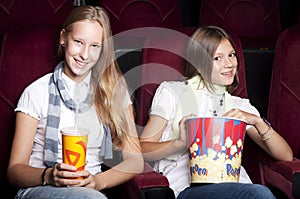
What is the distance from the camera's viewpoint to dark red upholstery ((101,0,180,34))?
7.12ft

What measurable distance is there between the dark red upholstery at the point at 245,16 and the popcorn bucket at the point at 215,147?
1100 millimetres

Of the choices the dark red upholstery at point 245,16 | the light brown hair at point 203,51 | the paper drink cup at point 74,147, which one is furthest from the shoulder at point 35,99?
the dark red upholstery at point 245,16

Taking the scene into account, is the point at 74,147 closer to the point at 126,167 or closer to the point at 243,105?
the point at 126,167

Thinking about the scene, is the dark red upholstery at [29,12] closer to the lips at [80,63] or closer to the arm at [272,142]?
the lips at [80,63]

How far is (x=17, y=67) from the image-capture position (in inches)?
55.7

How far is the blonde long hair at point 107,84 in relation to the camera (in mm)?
1313

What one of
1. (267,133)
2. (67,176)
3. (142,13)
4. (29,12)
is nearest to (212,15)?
(142,13)

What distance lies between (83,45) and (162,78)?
0.90ft

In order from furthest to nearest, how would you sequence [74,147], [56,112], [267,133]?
[267,133]
[56,112]
[74,147]

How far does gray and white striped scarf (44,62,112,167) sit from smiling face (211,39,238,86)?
31 centimetres

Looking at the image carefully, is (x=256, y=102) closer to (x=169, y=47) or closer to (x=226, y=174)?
(x=169, y=47)

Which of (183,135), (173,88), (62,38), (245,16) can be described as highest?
(245,16)

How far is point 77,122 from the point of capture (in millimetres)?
1316

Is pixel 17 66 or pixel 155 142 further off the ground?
pixel 17 66
